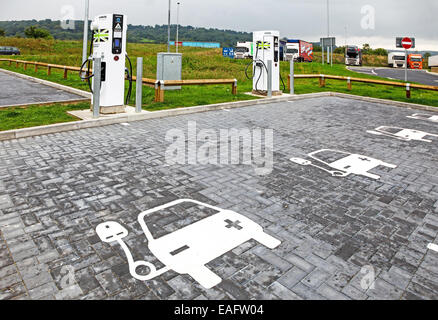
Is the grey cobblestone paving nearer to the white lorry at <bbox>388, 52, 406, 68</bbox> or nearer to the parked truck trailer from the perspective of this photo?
the parked truck trailer

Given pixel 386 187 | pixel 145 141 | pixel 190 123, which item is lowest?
pixel 386 187

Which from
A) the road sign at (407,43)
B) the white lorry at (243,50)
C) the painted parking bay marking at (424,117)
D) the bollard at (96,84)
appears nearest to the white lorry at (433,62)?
the white lorry at (243,50)

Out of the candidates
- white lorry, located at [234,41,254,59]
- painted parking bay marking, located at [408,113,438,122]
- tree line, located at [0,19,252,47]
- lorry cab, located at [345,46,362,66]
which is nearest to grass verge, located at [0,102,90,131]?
painted parking bay marking, located at [408,113,438,122]

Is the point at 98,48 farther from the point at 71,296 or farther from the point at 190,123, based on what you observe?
the point at 71,296

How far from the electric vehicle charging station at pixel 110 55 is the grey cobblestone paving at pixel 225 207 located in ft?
7.07

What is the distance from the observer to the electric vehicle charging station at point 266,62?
13.5m

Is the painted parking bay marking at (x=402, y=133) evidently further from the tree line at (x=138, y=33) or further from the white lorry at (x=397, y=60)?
the tree line at (x=138, y=33)

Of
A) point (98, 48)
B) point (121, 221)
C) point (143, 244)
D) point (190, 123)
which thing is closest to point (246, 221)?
point (143, 244)

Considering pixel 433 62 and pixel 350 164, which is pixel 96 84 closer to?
pixel 350 164

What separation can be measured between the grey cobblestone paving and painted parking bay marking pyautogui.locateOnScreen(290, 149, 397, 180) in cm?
20

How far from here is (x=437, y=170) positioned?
18.7 feet

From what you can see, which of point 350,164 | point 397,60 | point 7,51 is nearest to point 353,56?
point 397,60

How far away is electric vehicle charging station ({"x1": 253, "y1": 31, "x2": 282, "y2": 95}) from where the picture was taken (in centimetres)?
1355

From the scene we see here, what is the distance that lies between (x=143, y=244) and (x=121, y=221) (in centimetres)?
58
